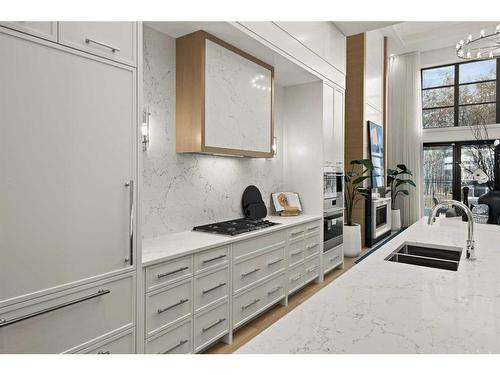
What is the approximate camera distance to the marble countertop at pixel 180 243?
6.21 feet

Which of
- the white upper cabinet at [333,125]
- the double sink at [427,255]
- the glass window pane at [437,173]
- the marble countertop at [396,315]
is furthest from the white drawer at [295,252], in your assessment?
the glass window pane at [437,173]

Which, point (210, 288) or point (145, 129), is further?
point (145, 129)

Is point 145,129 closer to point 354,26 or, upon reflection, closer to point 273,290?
point 273,290

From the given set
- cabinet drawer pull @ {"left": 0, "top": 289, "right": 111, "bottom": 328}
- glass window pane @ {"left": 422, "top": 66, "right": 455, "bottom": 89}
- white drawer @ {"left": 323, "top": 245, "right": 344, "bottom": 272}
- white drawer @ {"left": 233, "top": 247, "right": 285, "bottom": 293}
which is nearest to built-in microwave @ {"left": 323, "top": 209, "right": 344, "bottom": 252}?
white drawer @ {"left": 323, "top": 245, "right": 344, "bottom": 272}

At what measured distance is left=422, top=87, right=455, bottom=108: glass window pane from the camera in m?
6.91

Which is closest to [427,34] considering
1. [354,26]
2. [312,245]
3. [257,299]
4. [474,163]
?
[474,163]

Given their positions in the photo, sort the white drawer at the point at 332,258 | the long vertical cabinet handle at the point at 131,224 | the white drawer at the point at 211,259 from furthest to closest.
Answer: the white drawer at the point at 332,258
the white drawer at the point at 211,259
the long vertical cabinet handle at the point at 131,224

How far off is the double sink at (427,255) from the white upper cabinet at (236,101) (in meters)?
1.55

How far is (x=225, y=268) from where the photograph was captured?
2342 millimetres

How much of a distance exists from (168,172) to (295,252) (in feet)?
5.03

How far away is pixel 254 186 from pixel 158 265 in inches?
70.7

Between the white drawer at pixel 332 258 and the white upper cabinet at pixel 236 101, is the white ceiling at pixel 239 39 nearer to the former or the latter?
the white upper cabinet at pixel 236 101

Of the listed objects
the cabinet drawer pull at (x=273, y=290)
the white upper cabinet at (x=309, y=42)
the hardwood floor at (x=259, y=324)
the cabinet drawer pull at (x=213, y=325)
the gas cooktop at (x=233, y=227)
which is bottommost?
the hardwood floor at (x=259, y=324)

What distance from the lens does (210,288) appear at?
221cm
